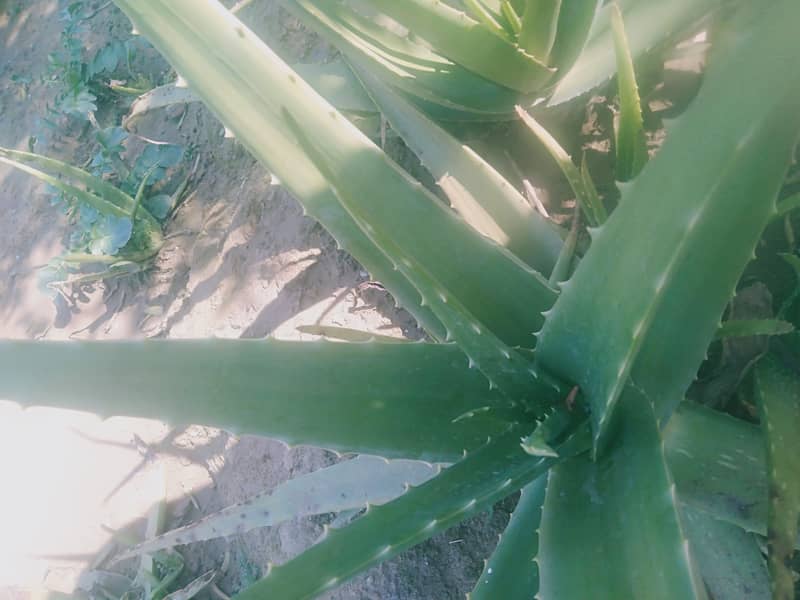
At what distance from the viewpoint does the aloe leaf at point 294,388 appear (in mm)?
597

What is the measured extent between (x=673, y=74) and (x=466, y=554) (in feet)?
2.44

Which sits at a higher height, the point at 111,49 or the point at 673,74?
the point at 111,49

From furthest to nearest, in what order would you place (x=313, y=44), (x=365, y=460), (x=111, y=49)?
1. (x=111, y=49)
2. (x=313, y=44)
3. (x=365, y=460)

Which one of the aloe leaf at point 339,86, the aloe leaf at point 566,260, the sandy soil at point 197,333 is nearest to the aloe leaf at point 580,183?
the aloe leaf at point 566,260

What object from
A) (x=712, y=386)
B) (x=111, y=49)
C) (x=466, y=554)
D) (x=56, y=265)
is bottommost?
(x=466, y=554)

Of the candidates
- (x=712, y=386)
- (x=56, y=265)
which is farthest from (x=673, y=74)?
(x=56, y=265)

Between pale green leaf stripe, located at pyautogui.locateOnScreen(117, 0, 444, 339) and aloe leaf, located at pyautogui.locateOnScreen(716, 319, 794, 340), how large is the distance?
1.10 feet

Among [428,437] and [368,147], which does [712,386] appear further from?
[368,147]

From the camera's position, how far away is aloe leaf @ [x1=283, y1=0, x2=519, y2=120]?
32.4 inches

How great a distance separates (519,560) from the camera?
66 centimetres

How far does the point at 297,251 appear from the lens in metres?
1.31

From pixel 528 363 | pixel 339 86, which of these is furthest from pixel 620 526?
pixel 339 86

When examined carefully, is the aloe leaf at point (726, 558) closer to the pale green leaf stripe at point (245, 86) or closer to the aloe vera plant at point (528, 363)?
the aloe vera plant at point (528, 363)

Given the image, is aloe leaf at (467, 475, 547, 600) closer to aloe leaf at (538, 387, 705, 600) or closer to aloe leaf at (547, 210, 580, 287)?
aloe leaf at (538, 387, 705, 600)
